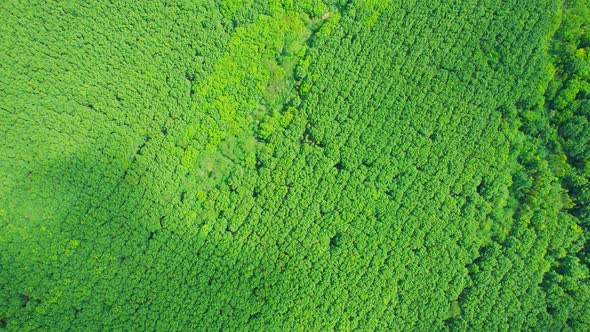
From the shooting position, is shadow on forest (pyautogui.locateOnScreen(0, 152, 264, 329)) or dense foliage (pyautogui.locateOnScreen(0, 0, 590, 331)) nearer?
shadow on forest (pyautogui.locateOnScreen(0, 152, 264, 329))

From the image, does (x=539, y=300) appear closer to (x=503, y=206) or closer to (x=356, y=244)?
(x=503, y=206)

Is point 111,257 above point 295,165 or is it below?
below

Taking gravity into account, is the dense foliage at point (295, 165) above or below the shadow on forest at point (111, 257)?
above

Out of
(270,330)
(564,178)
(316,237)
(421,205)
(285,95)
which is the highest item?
(564,178)

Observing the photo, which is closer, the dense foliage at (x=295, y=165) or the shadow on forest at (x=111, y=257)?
the shadow on forest at (x=111, y=257)

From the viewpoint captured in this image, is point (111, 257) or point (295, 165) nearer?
point (111, 257)

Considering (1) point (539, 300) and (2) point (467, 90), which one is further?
(2) point (467, 90)

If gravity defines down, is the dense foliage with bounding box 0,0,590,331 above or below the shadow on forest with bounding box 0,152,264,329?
above

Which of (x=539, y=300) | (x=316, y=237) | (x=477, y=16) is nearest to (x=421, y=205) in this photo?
(x=316, y=237)
